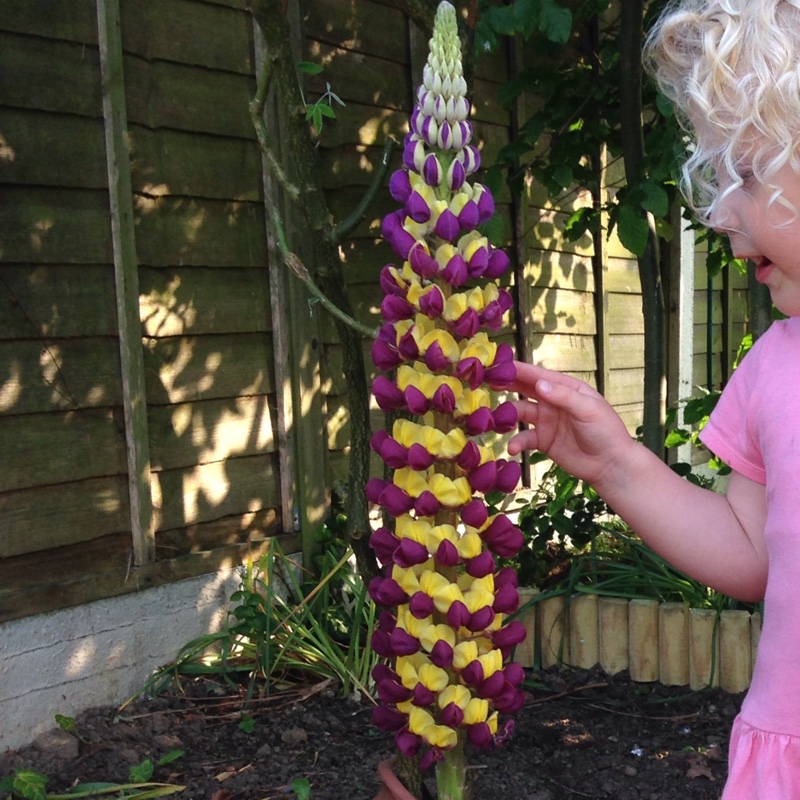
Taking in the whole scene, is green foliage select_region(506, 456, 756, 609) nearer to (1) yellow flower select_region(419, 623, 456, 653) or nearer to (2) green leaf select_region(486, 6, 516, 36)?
(2) green leaf select_region(486, 6, 516, 36)

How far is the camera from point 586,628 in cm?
360

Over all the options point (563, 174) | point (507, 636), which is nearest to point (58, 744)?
point (507, 636)

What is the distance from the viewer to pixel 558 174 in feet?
13.3

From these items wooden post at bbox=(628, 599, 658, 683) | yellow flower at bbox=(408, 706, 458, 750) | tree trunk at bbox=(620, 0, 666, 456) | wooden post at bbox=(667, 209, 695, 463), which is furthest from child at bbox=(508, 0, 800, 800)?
wooden post at bbox=(667, 209, 695, 463)

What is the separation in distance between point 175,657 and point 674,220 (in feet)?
13.0

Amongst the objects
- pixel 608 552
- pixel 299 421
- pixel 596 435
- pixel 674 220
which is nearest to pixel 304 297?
pixel 299 421

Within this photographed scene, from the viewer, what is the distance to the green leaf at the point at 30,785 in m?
2.55

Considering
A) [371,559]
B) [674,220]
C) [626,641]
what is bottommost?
[626,641]

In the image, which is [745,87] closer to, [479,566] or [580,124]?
[479,566]

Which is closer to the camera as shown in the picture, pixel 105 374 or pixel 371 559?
pixel 371 559

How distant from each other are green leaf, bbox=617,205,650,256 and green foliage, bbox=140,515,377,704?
1468 millimetres

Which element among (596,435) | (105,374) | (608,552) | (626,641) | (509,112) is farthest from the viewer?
(509,112)

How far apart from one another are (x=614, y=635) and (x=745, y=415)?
221 cm

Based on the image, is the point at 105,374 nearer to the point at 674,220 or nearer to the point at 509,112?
the point at 509,112
